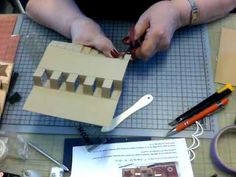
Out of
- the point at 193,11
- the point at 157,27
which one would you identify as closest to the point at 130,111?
the point at 157,27

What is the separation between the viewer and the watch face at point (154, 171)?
2.36 ft

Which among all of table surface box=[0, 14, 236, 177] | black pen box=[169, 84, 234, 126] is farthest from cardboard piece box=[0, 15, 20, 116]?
black pen box=[169, 84, 234, 126]

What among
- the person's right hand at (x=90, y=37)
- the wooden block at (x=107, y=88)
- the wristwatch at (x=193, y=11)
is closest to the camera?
the wooden block at (x=107, y=88)

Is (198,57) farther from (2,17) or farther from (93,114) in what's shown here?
(2,17)

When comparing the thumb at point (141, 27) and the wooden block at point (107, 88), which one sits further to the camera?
the thumb at point (141, 27)

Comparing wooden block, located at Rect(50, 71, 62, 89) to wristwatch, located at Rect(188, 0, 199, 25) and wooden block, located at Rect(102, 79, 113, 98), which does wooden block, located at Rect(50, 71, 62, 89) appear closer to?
wooden block, located at Rect(102, 79, 113, 98)

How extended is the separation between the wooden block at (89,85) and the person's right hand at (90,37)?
10 cm

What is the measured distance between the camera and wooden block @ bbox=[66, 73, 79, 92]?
68 cm

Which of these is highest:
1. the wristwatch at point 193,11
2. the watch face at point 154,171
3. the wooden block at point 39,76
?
the wristwatch at point 193,11

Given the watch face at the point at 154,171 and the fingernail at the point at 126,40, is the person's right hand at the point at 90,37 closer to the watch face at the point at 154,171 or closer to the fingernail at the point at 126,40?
the fingernail at the point at 126,40

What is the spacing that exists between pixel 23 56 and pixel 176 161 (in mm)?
473

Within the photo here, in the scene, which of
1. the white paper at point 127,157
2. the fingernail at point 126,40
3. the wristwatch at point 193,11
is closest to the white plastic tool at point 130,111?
the white paper at point 127,157

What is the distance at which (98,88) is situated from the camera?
0.70 metres

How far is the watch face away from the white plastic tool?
102mm
